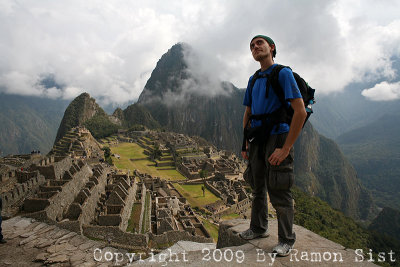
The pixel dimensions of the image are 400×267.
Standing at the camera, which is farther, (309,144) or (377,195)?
(309,144)

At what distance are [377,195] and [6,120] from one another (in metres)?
144

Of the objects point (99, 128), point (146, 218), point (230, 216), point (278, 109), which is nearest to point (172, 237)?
point (146, 218)

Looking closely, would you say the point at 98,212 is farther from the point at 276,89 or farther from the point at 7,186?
the point at 276,89

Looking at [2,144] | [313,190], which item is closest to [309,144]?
[313,190]

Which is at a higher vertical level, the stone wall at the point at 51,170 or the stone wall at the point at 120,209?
the stone wall at the point at 51,170

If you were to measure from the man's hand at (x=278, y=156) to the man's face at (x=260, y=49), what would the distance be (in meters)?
1.23

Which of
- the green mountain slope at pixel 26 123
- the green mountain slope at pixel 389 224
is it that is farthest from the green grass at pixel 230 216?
the green mountain slope at pixel 26 123

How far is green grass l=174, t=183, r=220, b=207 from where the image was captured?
75.4 feet

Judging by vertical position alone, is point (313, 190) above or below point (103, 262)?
below

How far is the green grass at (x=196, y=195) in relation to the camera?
22987 millimetres

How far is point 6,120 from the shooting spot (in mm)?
75812

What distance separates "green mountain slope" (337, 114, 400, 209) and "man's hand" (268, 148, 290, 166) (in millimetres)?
102788

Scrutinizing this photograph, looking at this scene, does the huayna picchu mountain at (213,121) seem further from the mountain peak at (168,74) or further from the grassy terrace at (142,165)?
the grassy terrace at (142,165)

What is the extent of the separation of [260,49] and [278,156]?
1.41m
